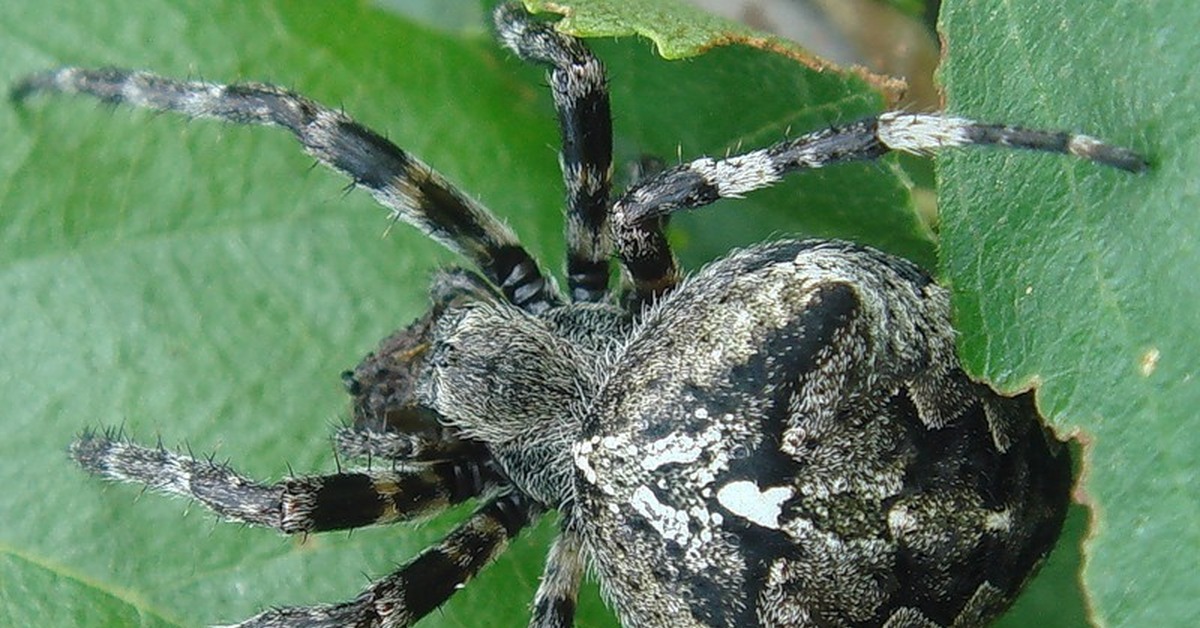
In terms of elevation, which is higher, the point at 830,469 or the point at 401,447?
the point at 830,469

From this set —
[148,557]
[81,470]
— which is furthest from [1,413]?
[148,557]

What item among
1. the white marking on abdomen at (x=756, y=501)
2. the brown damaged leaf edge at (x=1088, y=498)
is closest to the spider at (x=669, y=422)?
the white marking on abdomen at (x=756, y=501)

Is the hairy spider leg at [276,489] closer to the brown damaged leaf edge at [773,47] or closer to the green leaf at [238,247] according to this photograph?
the green leaf at [238,247]

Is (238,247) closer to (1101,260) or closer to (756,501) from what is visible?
(756,501)

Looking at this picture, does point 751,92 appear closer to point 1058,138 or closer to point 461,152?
point 461,152

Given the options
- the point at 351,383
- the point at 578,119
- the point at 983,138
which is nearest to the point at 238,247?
the point at 351,383

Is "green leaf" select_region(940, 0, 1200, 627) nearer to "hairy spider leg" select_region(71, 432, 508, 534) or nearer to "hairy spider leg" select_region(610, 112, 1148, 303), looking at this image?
"hairy spider leg" select_region(610, 112, 1148, 303)
